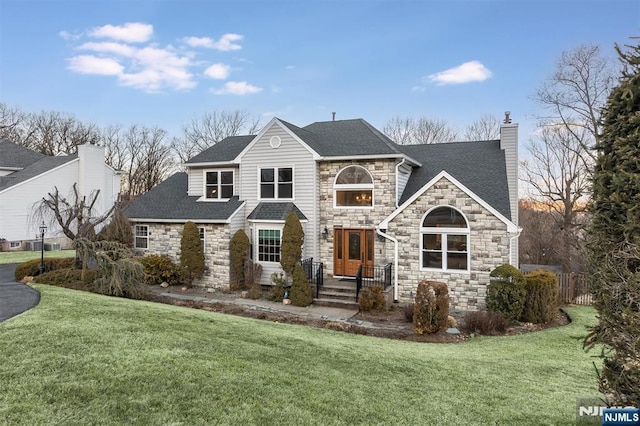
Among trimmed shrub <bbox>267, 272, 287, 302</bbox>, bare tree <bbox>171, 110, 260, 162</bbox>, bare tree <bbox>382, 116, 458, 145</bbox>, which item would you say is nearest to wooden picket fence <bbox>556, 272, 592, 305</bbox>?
trimmed shrub <bbox>267, 272, 287, 302</bbox>

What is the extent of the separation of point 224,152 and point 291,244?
22.1 ft

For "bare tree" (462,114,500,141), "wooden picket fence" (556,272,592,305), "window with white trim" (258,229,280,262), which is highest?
"bare tree" (462,114,500,141)

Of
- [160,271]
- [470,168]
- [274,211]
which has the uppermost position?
[470,168]

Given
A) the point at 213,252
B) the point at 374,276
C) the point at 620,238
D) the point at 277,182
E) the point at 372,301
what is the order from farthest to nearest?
the point at 277,182 < the point at 213,252 < the point at 374,276 < the point at 372,301 < the point at 620,238

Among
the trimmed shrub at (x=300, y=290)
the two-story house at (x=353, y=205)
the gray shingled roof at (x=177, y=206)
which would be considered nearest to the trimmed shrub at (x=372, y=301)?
the two-story house at (x=353, y=205)

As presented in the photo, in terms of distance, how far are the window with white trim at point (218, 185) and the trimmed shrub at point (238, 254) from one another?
9.37ft

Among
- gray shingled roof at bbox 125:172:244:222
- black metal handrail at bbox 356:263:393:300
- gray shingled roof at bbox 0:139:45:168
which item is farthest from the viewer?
gray shingled roof at bbox 0:139:45:168

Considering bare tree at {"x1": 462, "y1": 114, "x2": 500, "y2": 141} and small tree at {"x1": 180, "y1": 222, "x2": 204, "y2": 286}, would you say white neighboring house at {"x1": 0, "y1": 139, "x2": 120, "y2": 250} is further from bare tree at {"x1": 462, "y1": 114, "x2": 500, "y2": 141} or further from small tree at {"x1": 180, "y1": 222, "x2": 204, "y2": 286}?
bare tree at {"x1": 462, "y1": 114, "x2": 500, "y2": 141}

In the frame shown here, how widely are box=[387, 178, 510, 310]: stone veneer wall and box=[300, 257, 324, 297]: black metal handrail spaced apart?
306 centimetres

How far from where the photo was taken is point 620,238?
314cm

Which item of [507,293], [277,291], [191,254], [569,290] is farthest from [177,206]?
[569,290]

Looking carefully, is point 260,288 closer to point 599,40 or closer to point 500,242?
point 500,242

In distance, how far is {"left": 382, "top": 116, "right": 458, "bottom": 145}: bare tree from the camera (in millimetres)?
33500

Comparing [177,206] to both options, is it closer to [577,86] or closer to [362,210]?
[362,210]
